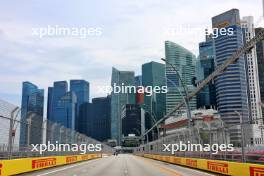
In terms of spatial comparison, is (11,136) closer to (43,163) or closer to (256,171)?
(43,163)

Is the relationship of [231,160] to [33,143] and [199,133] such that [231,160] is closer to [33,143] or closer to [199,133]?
[199,133]

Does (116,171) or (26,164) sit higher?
(26,164)

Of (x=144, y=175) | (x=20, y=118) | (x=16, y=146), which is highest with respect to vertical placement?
(x=20, y=118)

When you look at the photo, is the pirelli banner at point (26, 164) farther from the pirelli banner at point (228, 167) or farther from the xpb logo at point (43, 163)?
the pirelli banner at point (228, 167)

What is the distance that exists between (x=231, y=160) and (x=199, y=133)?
7806 millimetres

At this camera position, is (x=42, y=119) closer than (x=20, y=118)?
No

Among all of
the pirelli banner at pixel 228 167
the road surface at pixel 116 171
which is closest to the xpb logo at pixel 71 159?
the road surface at pixel 116 171

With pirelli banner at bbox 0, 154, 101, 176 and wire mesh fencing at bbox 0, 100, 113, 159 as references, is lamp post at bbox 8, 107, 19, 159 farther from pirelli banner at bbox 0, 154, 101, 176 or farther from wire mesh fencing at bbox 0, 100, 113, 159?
pirelli banner at bbox 0, 154, 101, 176

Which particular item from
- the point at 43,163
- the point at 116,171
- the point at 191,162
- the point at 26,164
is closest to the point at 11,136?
the point at 26,164

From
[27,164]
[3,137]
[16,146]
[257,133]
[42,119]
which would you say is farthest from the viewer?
[42,119]

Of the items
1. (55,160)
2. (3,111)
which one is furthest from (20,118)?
(55,160)

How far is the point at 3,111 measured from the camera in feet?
65.6

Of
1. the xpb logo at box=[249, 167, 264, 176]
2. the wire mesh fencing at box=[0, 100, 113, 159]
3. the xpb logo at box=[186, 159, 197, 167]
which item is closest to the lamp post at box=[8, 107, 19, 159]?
the wire mesh fencing at box=[0, 100, 113, 159]

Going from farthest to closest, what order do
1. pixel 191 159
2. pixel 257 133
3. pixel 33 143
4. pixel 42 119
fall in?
pixel 191 159, pixel 42 119, pixel 33 143, pixel 257 133
